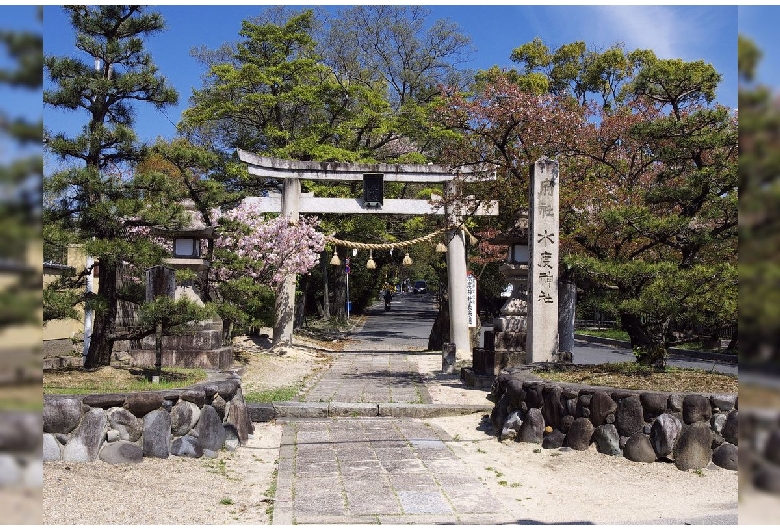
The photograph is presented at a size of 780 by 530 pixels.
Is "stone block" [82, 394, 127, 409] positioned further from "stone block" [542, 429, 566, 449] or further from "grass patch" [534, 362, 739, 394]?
"grass patch" [534, 362, 739, 394]

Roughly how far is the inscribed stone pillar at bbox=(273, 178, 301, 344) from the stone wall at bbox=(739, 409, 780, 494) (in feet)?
55.7

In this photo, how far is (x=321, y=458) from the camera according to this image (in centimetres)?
698

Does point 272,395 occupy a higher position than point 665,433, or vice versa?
point 665,433

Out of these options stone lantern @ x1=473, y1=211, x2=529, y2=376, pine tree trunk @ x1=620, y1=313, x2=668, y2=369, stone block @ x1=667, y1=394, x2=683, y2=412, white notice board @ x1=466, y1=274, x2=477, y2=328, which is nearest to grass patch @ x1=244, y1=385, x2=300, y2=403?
stone lantern @ x1=473, y1=211, x2=529, y2=376

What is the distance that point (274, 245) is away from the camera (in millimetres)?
17484

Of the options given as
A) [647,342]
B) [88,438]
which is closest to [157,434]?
[88,438]

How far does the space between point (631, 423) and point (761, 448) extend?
5738mm

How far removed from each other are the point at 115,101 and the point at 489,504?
6.56 meters

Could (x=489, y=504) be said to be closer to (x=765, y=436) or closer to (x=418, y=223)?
(x=765, y=436)

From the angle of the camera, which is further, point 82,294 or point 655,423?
point 82,294

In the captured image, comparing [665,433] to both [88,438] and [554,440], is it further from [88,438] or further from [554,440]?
[88,438]

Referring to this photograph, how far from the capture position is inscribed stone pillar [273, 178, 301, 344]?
59.6ft

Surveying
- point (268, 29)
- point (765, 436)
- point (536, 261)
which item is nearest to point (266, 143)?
point (268, 29)

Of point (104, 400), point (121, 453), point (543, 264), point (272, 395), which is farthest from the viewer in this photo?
point (272, 395)
